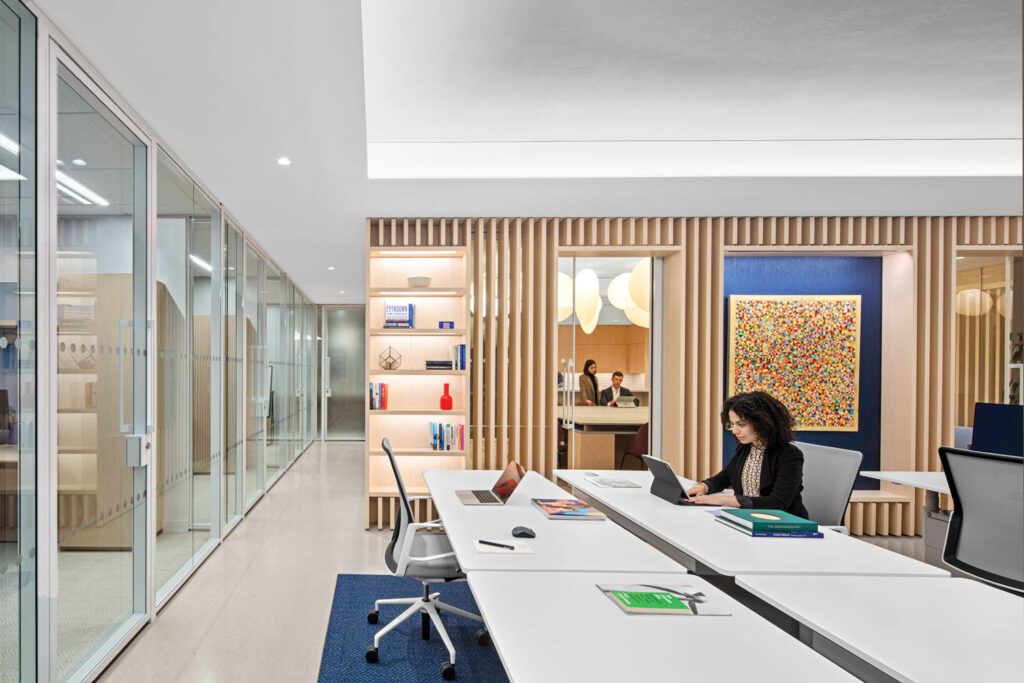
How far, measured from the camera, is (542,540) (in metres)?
2.64

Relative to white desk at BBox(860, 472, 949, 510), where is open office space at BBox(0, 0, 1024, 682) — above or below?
above

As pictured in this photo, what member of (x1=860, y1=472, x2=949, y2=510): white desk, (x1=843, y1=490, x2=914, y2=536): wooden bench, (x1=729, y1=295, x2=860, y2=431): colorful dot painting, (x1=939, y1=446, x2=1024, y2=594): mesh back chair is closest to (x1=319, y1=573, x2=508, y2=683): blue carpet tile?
(x1=939, y1=446, x2=1024, y2=594): mesh back chair

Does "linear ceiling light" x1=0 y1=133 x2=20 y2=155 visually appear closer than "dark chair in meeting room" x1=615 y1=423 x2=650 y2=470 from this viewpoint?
Yes

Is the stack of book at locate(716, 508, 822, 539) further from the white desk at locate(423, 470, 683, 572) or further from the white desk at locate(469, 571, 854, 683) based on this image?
the white desk at locate(469, 571, 854, 683)

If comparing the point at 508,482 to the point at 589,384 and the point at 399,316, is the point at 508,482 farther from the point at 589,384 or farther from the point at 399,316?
the point at 589,384

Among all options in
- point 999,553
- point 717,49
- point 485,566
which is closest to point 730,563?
point 485,566

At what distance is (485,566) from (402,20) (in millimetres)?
2766

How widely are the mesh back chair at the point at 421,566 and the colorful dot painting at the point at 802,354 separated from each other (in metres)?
3.81

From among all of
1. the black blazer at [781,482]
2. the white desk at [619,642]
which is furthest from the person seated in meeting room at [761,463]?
the white desk at [619,642]


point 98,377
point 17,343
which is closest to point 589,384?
point 98,377

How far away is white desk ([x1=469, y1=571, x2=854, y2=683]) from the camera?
149 centimetres

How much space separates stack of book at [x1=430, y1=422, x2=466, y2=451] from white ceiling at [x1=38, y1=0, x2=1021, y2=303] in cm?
200

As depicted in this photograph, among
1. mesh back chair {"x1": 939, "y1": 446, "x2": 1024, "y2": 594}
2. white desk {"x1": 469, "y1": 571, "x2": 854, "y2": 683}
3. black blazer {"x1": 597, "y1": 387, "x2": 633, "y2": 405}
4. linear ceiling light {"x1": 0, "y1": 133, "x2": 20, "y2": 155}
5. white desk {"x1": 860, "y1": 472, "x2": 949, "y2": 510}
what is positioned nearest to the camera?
white desk {"x1": 469, "y1": 571, "x2": 854, "y2": 683}

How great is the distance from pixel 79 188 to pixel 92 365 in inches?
30.9
